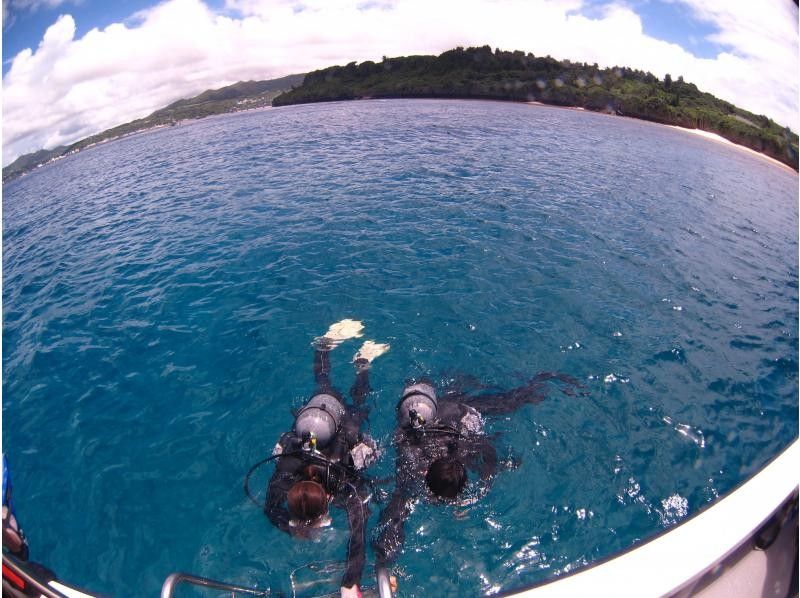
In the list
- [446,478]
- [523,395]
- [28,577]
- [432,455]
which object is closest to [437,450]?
[432,455]

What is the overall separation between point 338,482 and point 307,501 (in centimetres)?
88

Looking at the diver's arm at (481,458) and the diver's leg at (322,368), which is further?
the diver's leg at (322,368)

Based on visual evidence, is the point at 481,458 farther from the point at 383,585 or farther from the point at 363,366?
the point at 383,585

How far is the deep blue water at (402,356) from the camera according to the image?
20.1 feet

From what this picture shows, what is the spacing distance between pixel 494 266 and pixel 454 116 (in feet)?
147

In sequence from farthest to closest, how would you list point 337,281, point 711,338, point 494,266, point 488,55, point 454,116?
point 488,55, point 454,116, point 494,266, point 337,281, point 711,338

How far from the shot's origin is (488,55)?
105 meters

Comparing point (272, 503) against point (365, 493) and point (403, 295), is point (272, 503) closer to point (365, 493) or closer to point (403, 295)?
point (365, 493)

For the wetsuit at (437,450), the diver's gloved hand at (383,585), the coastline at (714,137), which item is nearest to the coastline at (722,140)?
the coastline at (714,137)

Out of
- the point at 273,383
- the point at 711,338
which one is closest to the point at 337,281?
the point at 273,383

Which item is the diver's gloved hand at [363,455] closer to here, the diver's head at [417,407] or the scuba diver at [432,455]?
the scuba diver at [432,455]

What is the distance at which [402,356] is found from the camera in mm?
9211

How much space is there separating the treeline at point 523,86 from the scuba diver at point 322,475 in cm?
4100

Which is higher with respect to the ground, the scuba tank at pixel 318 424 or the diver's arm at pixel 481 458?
the scuba tank at pixel 318 424
